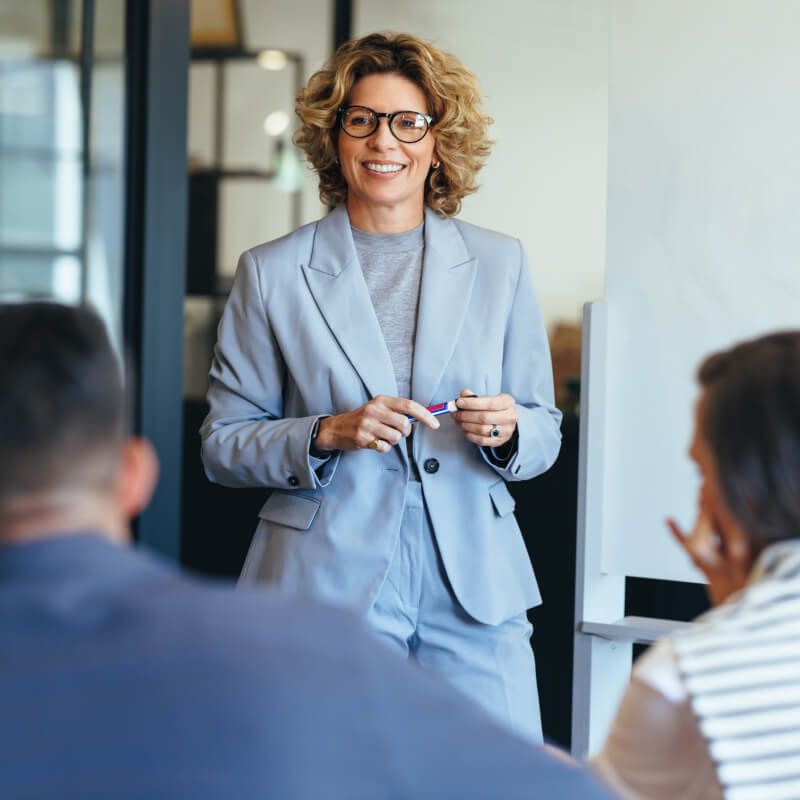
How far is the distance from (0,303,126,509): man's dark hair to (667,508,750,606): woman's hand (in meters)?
0.66

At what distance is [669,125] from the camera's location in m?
2.96

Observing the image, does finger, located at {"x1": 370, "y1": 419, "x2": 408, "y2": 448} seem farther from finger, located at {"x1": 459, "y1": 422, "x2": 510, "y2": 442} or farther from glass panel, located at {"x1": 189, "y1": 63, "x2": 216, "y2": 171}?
glass panel, located at {"x1": 189, "y1": 63, "x2": 216, "y2": 171}

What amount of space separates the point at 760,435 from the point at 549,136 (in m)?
2.94

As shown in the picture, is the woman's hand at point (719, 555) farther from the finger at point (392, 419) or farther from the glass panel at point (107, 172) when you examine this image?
the glass panel at point (107, 172)

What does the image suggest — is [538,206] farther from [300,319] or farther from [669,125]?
[300,319]

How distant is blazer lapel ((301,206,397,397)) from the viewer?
2.44m

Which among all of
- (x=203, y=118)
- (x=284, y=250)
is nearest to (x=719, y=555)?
(x=284, y=250)

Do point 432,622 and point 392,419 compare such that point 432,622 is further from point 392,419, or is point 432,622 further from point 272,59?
point 272,59

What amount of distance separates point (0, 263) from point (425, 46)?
3.03ft

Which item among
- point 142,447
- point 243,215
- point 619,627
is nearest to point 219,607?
point 142,447

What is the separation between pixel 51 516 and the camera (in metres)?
0.95

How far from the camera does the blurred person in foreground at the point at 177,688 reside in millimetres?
818

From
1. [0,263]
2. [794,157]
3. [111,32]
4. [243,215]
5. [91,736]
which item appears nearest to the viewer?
[91,736]

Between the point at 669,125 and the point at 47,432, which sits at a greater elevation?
the point at 669,125
